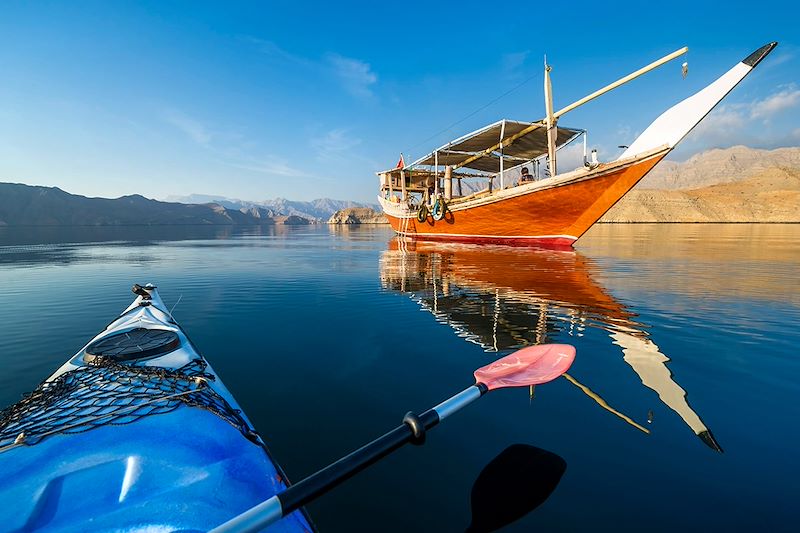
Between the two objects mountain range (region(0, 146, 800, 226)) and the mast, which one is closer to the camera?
the mast

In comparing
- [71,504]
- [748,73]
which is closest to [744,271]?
[748,73]

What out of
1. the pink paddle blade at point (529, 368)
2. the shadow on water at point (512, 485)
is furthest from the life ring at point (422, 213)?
the shadow on water at point (512, 485)

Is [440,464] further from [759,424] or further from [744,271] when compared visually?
[744,271]

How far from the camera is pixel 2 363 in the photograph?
19.8ft

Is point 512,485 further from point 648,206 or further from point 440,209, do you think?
point 648,206

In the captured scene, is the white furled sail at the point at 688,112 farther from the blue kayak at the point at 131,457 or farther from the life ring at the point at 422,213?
the blue kayak at the point at 131,457

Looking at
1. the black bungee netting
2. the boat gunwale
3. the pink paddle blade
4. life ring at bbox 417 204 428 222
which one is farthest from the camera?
life ring at bbox 417 204 428 222

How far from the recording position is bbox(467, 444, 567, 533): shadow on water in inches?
115

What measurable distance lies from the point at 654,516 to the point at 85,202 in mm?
217560

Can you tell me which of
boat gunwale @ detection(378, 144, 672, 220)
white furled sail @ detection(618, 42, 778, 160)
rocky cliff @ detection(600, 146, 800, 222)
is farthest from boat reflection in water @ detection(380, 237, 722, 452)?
rocky cliff @ detection(600, 146, 800, 222)

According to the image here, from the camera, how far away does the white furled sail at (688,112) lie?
14242 millimetres

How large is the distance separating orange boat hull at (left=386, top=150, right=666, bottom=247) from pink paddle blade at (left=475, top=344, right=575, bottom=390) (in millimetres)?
17824

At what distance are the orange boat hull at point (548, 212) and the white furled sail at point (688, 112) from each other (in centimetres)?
99

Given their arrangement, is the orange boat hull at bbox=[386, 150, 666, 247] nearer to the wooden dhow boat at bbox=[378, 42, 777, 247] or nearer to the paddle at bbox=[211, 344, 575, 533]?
the wooden dhow boat at bbox=[378, 42, 777, 247]
